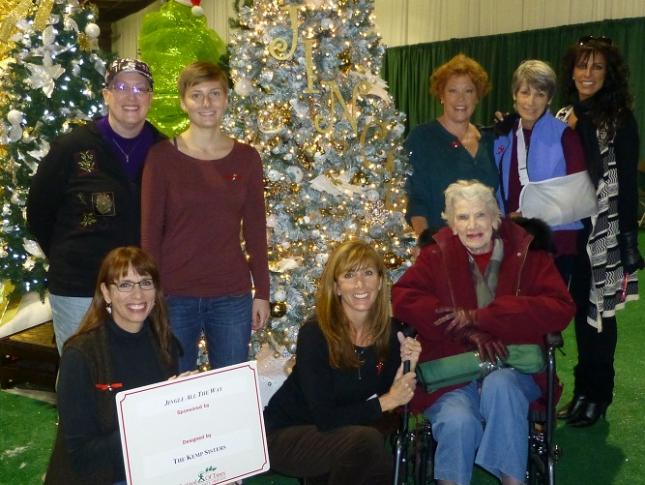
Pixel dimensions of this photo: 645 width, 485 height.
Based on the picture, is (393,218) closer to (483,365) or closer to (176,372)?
(483,365)

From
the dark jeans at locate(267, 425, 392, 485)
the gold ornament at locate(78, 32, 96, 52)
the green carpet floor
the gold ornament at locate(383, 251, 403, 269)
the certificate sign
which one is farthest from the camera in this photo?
the gold ornament at locate(78, 32, 96, 52)

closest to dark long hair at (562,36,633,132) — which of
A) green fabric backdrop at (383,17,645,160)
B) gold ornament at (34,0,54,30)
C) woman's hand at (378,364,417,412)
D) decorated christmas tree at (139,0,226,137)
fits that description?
woman's hand at (378,364,417,412)

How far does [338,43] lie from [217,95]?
49.9 inches

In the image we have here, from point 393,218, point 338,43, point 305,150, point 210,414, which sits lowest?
point 210,414

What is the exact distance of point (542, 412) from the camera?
237 centimetres

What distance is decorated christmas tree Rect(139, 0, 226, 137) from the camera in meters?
Answer: 5.83

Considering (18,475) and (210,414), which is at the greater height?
(210,414)

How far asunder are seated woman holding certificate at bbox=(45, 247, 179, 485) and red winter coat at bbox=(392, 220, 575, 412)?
0.88m

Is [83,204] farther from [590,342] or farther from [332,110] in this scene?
[590,342]

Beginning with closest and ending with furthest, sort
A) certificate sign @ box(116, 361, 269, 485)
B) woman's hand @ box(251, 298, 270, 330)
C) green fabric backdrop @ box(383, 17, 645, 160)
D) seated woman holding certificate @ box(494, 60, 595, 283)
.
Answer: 1. certificate sign @ box(116, 361, 269, 485)
2. woman's hand @ box(251, 298, 270, 330)
3. seated woman holding certificate @ box(494, 60, 595, 283)
4. green fabric backdrop @ box(383, 17, 645, 160)

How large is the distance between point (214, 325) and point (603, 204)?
72.9 inches

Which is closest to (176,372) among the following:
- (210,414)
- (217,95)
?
(210,414)

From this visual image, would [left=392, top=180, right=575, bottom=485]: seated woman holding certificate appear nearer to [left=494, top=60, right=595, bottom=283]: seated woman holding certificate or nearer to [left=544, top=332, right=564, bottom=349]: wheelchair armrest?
[left=544, top=332, right=564, bottom=349]: wheelchair armrest

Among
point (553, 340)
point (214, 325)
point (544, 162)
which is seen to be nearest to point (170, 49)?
point (544, 162)
